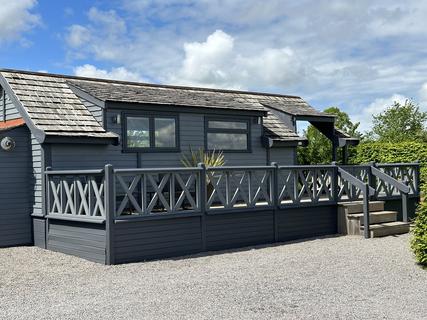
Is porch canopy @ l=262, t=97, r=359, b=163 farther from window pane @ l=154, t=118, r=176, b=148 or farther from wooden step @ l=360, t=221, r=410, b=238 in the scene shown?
wooden step @ l=360, t=221, r=410, b=238

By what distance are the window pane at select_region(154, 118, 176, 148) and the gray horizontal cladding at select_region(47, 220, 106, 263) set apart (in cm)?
320

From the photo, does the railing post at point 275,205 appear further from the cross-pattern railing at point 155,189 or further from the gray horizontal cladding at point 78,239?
the gray horizontal cladding at point 78,239

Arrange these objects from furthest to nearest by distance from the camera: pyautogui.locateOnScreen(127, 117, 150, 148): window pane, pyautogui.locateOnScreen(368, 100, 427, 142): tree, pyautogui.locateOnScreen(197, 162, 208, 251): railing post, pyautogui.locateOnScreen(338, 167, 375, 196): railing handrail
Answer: pyautogui.locateOnScreen(368, 100, 427, 142): tree → pyautogui.locateOnScreen(127, 117, 150, 148): window pane → pyautogui.locateOnScreen(338, 167, 375, 196): railing handrail → pyautogui.locateOnScreen(197, 162, 208, 251): railing post

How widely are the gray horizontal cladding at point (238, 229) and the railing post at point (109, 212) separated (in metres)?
2.03

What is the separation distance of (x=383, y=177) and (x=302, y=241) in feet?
10.4

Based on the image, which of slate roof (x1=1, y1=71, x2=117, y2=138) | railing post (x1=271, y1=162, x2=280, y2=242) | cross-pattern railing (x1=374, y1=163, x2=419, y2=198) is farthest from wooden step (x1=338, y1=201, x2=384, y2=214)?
slate roof (x1=1, y1=71, x2=117, y2=138)

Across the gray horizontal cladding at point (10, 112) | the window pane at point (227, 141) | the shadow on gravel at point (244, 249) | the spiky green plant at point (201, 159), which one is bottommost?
the shadow on gravel at point (244, 249)

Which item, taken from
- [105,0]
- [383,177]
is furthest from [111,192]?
[383,177]

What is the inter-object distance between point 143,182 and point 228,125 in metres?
5.09

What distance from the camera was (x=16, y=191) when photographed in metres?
11.6

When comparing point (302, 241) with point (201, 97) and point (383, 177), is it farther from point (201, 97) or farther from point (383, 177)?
point (201, 97)

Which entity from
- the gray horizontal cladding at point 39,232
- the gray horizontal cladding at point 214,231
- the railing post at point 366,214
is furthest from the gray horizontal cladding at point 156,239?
the railing post at point 366,214

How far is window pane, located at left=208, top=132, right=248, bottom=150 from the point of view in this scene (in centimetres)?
1405

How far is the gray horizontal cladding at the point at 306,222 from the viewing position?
1177 cm
